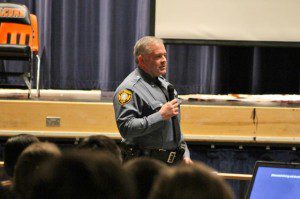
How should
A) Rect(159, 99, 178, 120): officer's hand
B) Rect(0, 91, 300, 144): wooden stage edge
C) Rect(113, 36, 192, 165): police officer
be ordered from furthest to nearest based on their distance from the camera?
Rect(0, 91, 300, 144): wooden stage edge → Rect(113, 36, 192, 165): police officer → Rect(159, 99, 178, 120): officer's hand

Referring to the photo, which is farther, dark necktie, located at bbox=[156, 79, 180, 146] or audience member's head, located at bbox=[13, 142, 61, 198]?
dark necktie, located at bbox=[156, 79, 180, 146]

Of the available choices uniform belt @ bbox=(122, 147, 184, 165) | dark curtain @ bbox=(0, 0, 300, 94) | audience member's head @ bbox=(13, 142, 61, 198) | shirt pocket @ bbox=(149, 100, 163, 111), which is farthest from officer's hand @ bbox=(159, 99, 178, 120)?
dark curtain @ bbox=(0, 0, 300, 94)

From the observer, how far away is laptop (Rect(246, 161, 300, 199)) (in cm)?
170

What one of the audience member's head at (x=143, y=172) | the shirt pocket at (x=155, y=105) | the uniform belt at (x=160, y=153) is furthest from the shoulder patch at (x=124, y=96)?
the audience member's head at (x=143, y=172)

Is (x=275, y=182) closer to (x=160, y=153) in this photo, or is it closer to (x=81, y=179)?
(x=81, y=179)

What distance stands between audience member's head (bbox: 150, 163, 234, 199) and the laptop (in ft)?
3.28

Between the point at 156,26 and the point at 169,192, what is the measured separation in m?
5.53

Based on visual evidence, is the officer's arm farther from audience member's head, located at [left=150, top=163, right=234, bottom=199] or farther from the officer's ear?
audience member's head, located at [left=150, top=163, right=234, bottom=199]

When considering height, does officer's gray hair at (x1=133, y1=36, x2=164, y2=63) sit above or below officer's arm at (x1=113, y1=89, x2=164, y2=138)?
above

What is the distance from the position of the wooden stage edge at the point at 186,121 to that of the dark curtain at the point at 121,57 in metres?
2.01

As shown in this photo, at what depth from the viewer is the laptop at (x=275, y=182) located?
1.70 metres

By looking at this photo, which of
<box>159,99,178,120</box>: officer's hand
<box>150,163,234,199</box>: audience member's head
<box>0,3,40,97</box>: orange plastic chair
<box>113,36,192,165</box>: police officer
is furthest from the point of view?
<box>0,3,40,97</box>: orange plastic chair

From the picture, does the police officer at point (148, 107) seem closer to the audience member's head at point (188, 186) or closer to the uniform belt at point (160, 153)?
the uniform belt at point (160, 153)

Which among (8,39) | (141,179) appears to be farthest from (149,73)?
(8,39)
